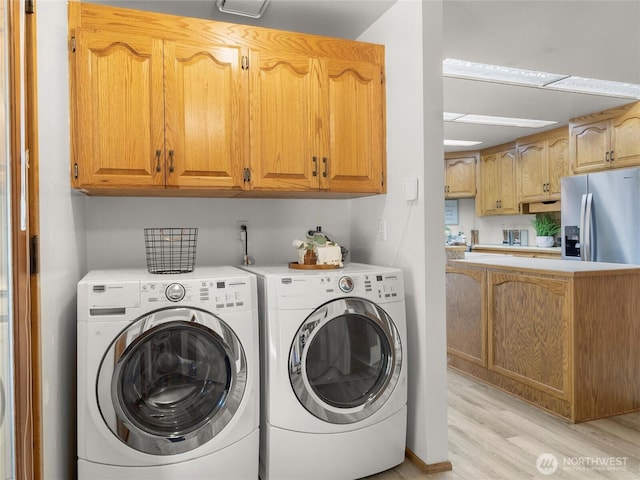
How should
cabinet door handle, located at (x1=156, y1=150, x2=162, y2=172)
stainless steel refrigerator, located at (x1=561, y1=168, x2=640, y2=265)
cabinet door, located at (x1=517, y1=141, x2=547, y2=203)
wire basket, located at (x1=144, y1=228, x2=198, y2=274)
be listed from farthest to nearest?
cabinet door, located at (x1=517, y1=141, x2=547, y2=203)
stainless steel refrigerator, located at (x1=561, y1=168, x2=640, y2=265)
wire basket, located at (x1=144, y1=228, x2=198, y2=274)
cabinet door handle, located at (x1=156, y1=150, x2=162, y2=172)

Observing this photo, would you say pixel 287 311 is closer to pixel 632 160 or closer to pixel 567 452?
pixel 567 452

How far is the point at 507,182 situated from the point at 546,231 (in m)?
0.82

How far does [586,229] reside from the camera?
4.46 meters

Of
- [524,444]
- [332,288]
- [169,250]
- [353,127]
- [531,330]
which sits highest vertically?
[353,127]

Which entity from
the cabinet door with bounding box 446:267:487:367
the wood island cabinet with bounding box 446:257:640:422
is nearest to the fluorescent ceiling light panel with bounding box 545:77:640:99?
the wood island cabinet with bounding box 446:257:640:422

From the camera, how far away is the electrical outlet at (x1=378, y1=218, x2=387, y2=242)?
2664 millimetres

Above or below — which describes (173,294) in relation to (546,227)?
below

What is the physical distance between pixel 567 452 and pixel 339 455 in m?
1.21

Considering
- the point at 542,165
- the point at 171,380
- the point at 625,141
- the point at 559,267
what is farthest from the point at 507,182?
the point at 171,380

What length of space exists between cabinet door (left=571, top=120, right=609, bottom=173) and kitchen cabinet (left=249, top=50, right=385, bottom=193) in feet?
10.5

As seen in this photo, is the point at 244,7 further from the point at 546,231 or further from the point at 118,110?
the point at 546,231

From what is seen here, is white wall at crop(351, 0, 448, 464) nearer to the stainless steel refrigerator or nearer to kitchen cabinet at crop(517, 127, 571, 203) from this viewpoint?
the stainless steel refrigerator

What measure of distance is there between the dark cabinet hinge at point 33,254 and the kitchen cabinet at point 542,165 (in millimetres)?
5189

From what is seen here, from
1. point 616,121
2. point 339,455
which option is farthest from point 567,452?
point 616,121
